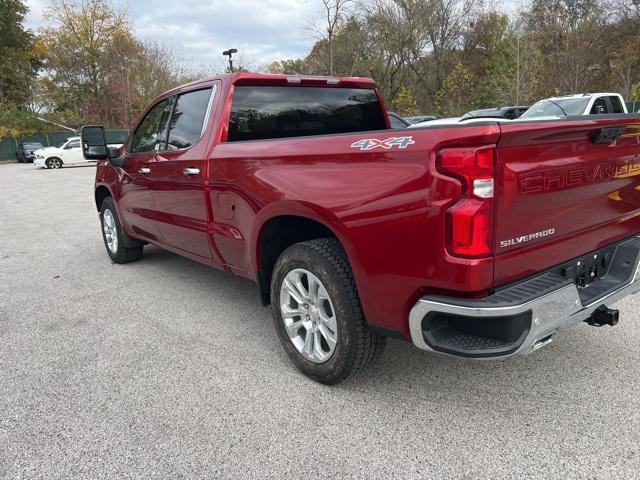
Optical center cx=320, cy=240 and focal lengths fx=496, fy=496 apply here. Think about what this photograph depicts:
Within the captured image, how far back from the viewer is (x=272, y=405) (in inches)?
108

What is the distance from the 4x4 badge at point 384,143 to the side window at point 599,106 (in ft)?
39.3

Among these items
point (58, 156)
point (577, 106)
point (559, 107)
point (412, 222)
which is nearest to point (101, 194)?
point (412, 222)

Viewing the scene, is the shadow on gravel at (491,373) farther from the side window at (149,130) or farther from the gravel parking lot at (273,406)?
the side window at (149,130)

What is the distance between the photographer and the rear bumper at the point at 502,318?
207 centimetres

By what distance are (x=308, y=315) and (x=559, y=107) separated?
12.0 metres

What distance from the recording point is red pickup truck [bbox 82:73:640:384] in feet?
6.74

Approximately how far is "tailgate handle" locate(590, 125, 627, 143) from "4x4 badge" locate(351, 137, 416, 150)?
0.95 meters

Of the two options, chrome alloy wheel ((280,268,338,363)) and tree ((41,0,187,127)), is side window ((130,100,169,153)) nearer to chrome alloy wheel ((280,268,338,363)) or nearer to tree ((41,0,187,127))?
chrome alloy wheel ((280,268,338,363))

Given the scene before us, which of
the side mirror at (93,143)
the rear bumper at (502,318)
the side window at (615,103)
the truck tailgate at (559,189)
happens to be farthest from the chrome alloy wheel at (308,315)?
the side window at (615,103)

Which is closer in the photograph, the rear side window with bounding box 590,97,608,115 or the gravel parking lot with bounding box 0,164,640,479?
the gravel parking lot with bounding box 0,164,640,479

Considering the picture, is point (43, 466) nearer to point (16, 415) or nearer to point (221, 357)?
point (16, 415)

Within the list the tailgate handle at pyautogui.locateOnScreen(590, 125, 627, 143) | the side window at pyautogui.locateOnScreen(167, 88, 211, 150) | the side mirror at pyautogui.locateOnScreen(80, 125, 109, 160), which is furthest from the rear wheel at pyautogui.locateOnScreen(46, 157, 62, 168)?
the tailgate handle at pyautogui.locateOnScreen(590, 125, 627, 143)

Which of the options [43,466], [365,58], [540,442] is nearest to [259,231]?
[43,466]

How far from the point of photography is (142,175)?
4.66 meters
